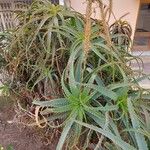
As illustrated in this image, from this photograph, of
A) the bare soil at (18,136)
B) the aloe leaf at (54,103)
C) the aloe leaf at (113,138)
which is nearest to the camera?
the aloe leaf at (113,138)

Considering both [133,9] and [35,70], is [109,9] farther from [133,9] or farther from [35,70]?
[133,9]

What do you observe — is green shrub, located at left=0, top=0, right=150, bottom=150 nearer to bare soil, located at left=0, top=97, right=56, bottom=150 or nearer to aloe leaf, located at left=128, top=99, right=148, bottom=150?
aloe leaf, located at left=128, top=99, right=148, bottom=150

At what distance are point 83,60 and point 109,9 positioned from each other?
9.6 inches

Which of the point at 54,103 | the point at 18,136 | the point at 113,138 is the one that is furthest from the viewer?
the point at 18,136

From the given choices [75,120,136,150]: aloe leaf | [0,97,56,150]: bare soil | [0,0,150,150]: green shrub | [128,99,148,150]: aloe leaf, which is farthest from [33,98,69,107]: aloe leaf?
[0,97,56,150]: bare soil

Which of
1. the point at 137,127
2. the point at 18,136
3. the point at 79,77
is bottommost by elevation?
the point at 18,136

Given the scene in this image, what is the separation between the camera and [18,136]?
1989 millimetres

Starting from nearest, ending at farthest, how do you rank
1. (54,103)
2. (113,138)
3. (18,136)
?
(113,138) < (54,103) < (18,136)

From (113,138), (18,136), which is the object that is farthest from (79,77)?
(18,136)

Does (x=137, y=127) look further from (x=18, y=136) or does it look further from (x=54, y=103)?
(x=18, y=136)

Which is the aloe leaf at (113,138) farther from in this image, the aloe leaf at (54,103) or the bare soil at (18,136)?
the bare soil at (18,136)

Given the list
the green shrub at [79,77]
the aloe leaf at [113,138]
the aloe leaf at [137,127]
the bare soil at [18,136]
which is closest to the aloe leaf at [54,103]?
the green shrub at [79,77]

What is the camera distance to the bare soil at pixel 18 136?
189cm

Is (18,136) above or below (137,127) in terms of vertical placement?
below
